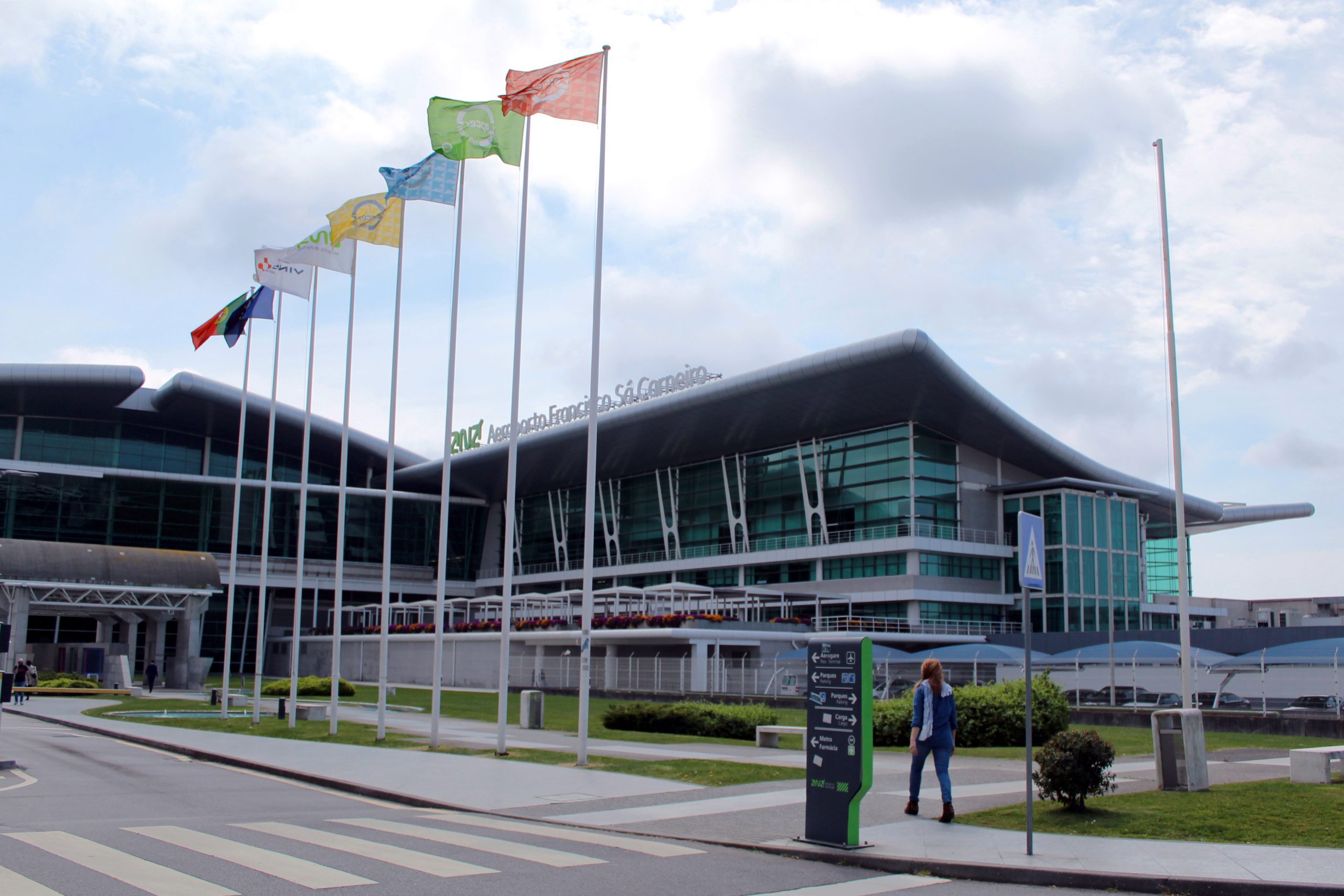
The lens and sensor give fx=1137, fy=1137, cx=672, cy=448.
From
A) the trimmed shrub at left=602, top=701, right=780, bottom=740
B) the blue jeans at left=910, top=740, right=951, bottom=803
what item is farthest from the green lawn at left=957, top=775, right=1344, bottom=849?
the trimmed shrub at left=602, top=701, right=780, bottom=740

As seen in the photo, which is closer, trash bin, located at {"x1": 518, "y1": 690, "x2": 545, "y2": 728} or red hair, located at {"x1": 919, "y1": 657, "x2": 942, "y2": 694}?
red hair, located at {"x1": 919, "y1": 657, "x2": 942, "y2": 694}

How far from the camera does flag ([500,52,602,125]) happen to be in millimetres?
21578

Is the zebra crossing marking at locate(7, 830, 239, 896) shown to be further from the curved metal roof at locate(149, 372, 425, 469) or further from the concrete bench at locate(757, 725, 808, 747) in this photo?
the curved metal roof at locate(149, 372, 425, 469)

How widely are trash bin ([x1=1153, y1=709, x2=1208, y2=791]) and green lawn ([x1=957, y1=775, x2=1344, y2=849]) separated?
179 millimetres

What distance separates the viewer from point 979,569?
6119cm

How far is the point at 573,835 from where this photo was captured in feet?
40.5

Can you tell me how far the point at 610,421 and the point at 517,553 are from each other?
2655cm

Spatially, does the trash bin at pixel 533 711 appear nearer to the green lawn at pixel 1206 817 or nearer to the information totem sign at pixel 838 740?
the green lawn at pixel 1206 817

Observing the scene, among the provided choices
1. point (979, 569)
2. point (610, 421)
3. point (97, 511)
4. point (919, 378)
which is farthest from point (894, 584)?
point (97, 511)

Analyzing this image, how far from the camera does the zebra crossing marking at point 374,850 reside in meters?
9.77

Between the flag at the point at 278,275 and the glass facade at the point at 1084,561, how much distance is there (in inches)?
1604

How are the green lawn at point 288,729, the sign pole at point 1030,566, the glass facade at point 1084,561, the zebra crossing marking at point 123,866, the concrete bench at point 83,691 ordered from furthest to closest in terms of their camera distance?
the glass facade at point 1084,561 → the concrete bench at point 83,691 → the green lawn at point 288,729 → the sign pole at point 1030,566 → the zebra crossing marking at point 123,866

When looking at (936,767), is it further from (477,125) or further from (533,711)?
(533,711)

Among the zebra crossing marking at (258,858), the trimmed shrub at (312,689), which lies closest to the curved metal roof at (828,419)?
the trimmed shrub at (312,689)
